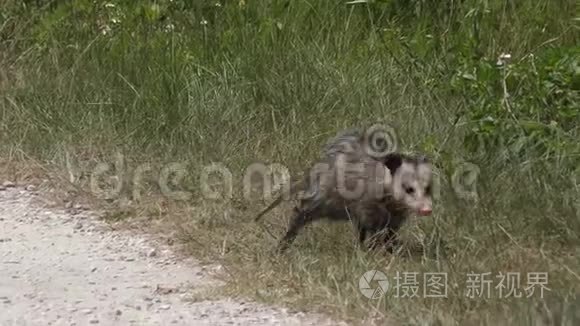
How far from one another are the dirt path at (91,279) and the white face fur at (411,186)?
81 centimetres

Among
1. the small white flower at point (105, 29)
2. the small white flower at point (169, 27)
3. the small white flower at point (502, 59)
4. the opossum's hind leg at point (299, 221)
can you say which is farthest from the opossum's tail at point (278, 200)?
the small white flower at point (105, 29)

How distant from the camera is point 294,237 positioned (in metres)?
5.23

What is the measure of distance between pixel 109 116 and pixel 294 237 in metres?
1.85

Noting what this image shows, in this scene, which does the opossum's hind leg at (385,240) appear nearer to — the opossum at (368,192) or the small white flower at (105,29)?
the opossum at (368,192)

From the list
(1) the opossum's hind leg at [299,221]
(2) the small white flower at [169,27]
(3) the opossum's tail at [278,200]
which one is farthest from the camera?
(2) the small white flower at [169,27]

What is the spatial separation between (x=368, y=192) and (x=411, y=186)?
7.2 inches

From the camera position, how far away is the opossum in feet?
16.7

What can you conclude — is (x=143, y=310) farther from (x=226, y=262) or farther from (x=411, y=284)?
(x=411, y=284)

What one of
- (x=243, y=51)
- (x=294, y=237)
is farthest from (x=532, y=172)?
(x=243, y=51)

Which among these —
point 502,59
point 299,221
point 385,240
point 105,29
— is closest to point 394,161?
point 385,240

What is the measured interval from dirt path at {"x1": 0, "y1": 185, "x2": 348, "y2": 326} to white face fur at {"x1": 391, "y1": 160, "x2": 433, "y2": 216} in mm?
812

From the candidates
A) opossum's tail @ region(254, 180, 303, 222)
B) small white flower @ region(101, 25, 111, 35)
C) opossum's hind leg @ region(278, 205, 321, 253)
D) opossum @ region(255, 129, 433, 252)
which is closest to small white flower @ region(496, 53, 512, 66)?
opossum @ region(255, 129, 433, 252)

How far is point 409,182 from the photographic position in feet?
16.6

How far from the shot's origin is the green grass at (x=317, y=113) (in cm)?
476
